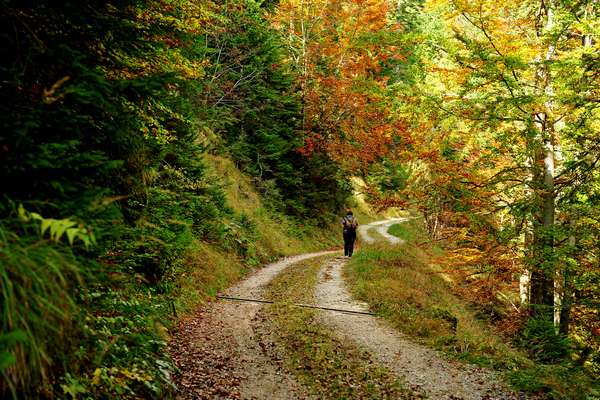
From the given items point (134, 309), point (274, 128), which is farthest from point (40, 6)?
point (274, 128)

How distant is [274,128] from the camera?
21375mm

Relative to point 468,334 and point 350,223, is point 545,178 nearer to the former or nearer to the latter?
point 468,334

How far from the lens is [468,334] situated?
7.66 metres

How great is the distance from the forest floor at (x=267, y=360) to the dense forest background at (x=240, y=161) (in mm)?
593

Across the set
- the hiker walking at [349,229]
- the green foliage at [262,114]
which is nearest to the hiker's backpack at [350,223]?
the hiker walking at [349,229]

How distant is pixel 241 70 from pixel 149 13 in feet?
47.8

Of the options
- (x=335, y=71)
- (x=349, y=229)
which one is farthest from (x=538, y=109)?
(x=335, y=71)

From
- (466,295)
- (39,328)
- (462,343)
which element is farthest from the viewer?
(466,295)

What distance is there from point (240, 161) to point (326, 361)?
1594 cm

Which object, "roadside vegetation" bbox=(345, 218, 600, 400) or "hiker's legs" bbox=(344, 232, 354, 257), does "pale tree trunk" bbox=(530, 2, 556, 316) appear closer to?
"roadside vegetation" bbox=(345, 218, 600, 400)

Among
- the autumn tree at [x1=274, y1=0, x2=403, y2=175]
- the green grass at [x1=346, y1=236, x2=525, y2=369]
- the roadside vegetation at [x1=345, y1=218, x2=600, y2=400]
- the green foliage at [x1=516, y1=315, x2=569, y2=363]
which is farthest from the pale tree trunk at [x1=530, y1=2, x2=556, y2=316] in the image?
the autumn tree at [x1=274, y1=0, x2=403, y2=175]

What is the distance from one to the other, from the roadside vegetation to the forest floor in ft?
1.21

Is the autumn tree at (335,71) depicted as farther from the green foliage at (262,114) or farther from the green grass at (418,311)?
the green grass at (418,311)

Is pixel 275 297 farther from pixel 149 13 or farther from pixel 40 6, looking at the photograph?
pixel 40 6
